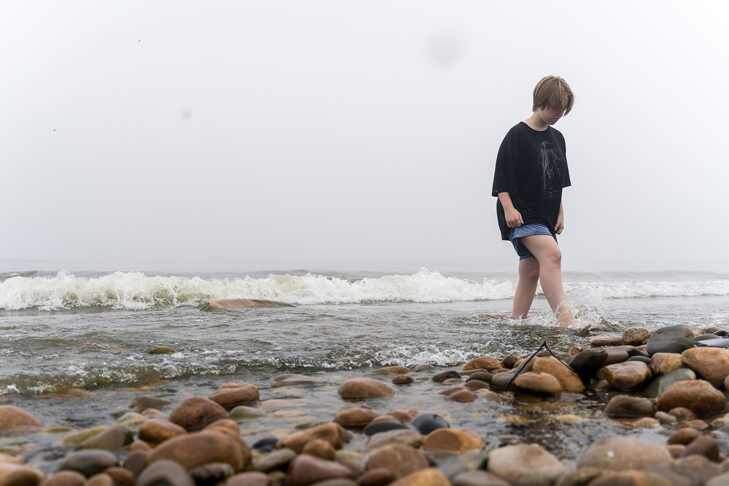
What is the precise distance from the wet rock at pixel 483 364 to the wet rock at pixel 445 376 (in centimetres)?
22

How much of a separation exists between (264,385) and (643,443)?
6.65ft

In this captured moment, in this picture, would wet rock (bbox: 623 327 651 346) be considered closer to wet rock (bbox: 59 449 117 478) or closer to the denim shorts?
the denim shorts

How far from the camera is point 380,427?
2.38 metres

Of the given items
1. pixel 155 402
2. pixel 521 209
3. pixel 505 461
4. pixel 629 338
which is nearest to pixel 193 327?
pixel 155 402

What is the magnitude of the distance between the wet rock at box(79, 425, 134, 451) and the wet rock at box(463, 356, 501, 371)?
2.08 m

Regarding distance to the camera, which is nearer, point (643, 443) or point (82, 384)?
point (643, 443)

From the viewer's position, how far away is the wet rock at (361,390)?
3.05 m

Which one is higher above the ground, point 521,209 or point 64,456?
point 521,209

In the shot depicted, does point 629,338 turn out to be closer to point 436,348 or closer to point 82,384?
point 436,348

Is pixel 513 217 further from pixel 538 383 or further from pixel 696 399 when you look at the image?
pixel 696 399

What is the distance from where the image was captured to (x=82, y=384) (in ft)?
10.6

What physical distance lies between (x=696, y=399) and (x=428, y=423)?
1.27m

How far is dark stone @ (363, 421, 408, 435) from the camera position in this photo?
7.77ft

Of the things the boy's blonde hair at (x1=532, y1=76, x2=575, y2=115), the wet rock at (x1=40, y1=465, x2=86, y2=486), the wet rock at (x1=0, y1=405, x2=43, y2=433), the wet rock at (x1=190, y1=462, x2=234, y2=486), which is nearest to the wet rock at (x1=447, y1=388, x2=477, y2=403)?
the wet rock at (x1=190, y1=462, x2=234, y2=486)
